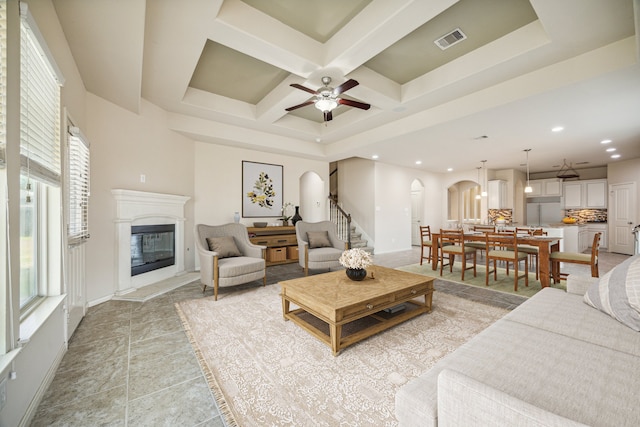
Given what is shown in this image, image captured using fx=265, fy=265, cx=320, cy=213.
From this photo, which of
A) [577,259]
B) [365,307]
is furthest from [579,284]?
[577,259]

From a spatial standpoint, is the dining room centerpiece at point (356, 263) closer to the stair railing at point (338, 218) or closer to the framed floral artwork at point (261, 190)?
the framed floral artwork at point (261, 190)

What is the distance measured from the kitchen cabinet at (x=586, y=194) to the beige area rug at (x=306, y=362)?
830 centimetres

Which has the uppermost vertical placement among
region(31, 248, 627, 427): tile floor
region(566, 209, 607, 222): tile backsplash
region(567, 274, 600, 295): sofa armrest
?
region(566, 209, 607, 222): tile backsplash

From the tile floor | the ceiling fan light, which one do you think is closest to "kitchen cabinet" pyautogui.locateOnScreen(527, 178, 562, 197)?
the ceiling fan light

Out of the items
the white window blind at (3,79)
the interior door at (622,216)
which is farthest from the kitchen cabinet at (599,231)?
the white window blind at (3,79)

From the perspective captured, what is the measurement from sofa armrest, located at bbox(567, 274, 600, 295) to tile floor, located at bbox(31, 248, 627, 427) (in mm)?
2826

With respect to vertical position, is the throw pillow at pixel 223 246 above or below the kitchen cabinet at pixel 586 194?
below

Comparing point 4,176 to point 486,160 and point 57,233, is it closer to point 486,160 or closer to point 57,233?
point 57,233

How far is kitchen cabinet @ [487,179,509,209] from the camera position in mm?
8438

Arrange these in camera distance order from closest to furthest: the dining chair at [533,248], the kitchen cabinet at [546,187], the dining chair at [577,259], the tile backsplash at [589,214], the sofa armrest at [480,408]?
the sofa armrest at [480,408] < the dining chair at [577,259] < the dining chair at [533,248] < the tile backsplash at [589,214] < the kitchen cabinet at [546,187]

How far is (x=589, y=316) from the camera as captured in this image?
172cm

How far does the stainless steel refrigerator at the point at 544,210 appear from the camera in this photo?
904cm

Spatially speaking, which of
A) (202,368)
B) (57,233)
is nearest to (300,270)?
(202,368)

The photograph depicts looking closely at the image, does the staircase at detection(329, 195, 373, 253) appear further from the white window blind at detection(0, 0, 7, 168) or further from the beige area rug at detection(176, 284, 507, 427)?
the white window blind at detection(0, 0, 7, 168)
